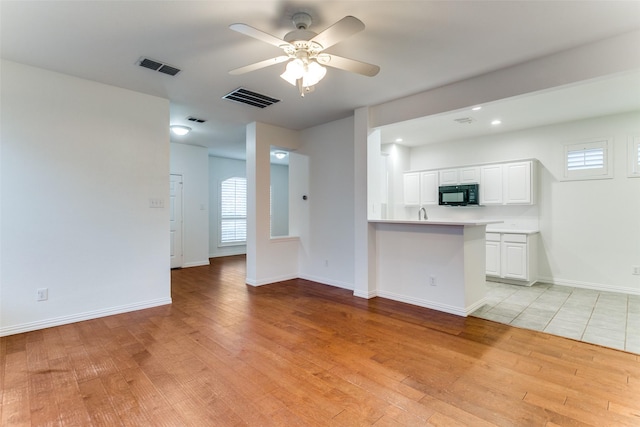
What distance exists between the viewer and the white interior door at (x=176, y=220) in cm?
637

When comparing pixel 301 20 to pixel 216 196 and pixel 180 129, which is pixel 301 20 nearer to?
pixel 180 129

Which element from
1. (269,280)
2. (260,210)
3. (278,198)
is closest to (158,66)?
(260,210)

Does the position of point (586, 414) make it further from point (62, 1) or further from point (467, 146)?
point (467, 146)

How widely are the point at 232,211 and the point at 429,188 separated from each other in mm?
5098

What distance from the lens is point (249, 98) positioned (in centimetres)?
384

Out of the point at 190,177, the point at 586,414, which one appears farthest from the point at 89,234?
the point at 586,414

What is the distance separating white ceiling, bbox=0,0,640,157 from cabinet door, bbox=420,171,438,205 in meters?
2.87

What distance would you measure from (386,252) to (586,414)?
8.51 ft

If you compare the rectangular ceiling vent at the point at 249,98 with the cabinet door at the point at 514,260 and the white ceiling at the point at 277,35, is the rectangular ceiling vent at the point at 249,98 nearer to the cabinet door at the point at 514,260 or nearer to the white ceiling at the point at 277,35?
the white ceiling at the point at 277,35

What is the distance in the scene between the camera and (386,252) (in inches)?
165

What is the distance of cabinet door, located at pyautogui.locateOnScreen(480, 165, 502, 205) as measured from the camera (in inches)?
208

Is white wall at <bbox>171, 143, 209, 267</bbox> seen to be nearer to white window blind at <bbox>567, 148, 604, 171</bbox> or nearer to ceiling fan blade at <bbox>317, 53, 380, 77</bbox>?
ceiling fan blade at <bbox>317, 53, 380, 77</bbox>

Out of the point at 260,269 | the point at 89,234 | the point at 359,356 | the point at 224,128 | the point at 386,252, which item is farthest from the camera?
the point at 224,128

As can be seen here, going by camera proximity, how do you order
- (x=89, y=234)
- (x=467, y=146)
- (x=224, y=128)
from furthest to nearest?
(x=467, y=146)
(x=224, y=128)
(x=89, y=234)
